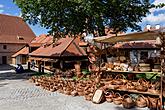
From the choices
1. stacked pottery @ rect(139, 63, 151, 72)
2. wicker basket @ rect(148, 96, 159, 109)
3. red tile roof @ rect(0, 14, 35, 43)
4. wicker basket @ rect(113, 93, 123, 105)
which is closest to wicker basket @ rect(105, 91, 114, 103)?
wicker basket @ rect(113, 93, 123, 105)

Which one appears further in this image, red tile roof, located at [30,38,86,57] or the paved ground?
red tile roof, located at [30,38,86,57]

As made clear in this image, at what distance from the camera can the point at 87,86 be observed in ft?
47.3

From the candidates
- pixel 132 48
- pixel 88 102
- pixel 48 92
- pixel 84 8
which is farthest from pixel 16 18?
pixel 88 102

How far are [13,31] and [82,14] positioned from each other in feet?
114

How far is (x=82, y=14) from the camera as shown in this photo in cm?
2178

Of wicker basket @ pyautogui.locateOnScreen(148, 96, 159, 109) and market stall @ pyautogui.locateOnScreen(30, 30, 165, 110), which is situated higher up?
market stall @ pyautogui.locateOnScreen(30, 30, 165, 110)

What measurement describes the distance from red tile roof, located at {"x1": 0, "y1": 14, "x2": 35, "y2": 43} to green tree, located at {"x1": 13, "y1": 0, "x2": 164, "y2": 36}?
28.8 m

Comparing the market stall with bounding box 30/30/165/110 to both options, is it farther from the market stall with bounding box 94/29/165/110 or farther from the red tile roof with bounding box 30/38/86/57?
the red tile roof with bounding box 30/38/86/57

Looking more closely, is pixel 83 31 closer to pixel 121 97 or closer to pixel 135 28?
pixel 135 28

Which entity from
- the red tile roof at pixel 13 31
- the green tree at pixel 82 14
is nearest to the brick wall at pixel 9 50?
the red tile roof at pixel 13 31

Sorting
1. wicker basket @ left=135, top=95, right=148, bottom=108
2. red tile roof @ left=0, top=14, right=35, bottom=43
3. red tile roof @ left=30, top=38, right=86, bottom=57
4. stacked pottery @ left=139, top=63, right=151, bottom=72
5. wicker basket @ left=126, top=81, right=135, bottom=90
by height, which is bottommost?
wicker basket @ left=135, top=95, right=148, bottom=108

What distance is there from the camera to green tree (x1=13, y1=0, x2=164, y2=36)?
69.3ft

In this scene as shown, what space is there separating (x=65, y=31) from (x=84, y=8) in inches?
156

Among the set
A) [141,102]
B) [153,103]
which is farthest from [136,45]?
[153,103]
